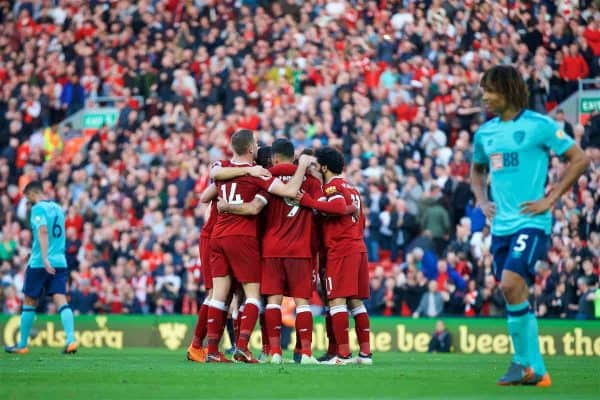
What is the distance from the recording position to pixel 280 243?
1452 centimetres

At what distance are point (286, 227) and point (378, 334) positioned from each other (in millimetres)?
9026

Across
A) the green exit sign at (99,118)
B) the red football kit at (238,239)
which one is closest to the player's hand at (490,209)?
the red football kit at (238,239)

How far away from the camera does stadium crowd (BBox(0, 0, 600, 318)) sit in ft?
78.4

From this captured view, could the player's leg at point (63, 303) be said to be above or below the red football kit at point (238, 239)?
below

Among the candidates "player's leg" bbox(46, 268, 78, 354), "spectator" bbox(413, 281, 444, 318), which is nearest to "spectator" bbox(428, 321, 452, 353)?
"spectator" bbox(413, 281, 444, 318)

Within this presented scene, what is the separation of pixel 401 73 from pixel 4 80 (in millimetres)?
12468

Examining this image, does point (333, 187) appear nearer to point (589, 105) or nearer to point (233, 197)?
point (233, 197)

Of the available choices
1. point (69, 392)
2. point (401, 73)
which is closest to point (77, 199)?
point (401, 73)

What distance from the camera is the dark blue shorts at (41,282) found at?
18266mm

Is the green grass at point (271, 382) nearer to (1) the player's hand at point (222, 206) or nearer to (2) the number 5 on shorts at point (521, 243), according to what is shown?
(2) the number 5 on shorts at point (521, 243)

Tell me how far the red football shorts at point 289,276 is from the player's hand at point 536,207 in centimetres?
418

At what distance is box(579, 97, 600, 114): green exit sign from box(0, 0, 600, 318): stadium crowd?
0.54 metres

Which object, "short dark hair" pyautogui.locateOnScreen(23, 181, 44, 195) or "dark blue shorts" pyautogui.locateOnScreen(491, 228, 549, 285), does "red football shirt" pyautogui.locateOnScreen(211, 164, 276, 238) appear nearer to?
"dark blue shorts" pyautogui.locateOnScreen(491, 228, 549, 285)

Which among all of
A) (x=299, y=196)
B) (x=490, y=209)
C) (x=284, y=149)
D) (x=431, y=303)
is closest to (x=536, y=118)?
(x=490, y=209)
